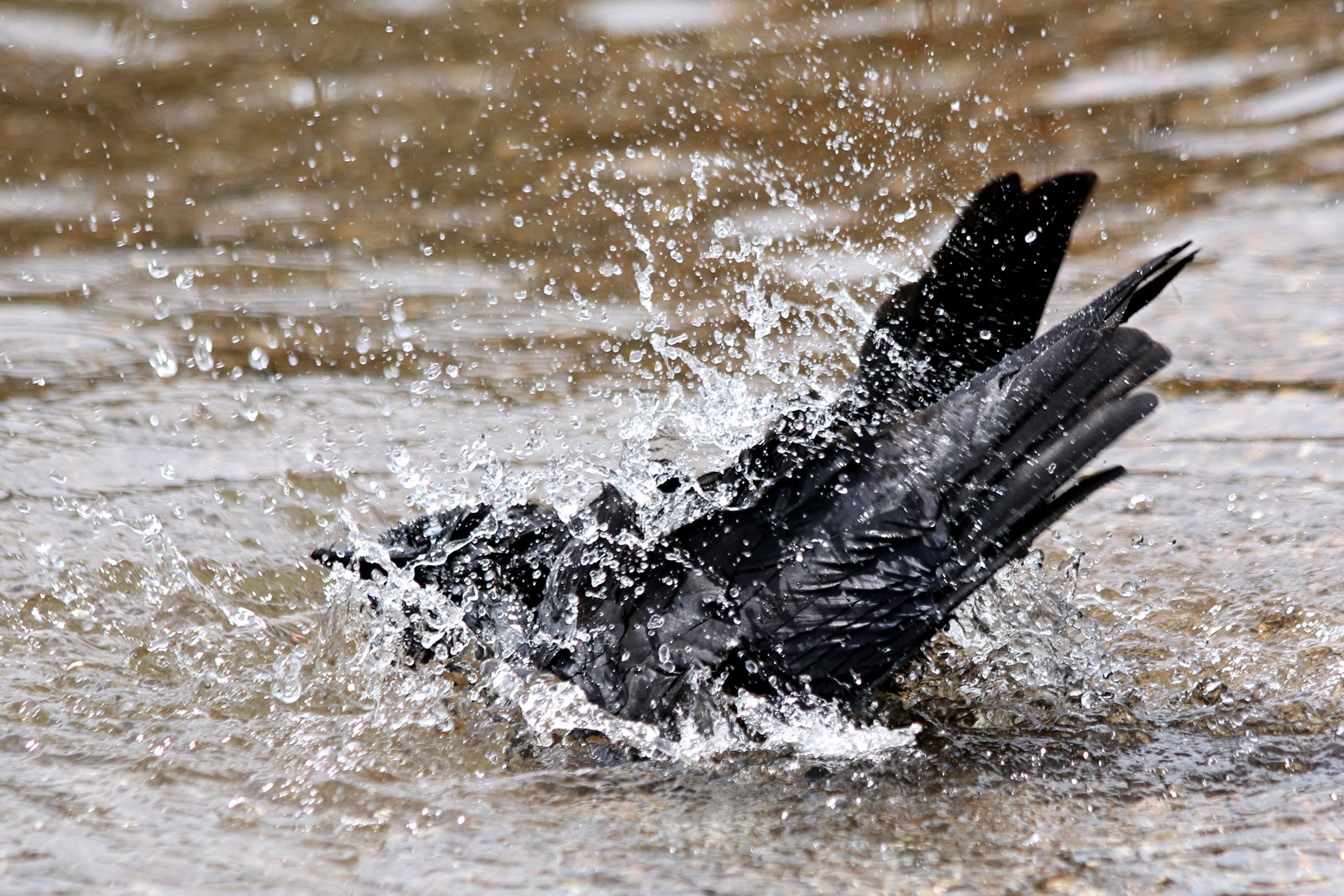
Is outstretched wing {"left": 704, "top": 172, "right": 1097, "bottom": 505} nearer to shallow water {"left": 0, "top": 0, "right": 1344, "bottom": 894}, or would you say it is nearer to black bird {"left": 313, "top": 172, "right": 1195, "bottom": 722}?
black bird {"left": 313, "top": 172, "right": 1195, "bottom": 722}

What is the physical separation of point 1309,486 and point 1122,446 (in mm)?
625

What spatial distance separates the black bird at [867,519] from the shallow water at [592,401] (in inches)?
7.2

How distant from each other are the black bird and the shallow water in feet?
0.60

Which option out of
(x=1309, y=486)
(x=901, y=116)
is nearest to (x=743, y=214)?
(x=901, y=116)

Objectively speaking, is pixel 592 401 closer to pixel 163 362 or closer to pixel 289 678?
pixel 163 362

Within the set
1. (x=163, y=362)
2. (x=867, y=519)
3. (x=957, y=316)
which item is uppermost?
(x=163, y=362)

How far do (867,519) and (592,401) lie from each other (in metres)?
2.18

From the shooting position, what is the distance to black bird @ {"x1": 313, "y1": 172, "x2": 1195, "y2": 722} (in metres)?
2.90

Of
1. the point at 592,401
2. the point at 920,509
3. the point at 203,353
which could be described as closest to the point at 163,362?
the point at 203,353

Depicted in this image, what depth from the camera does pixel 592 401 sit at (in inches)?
198

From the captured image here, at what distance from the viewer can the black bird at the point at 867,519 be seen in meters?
2.90

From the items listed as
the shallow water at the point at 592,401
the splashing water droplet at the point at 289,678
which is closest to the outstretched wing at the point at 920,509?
the shallow water at the point at 592,401

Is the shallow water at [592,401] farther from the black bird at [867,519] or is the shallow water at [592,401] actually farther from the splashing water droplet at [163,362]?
the black bird at [867,519]

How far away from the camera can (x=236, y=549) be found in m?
4.10
